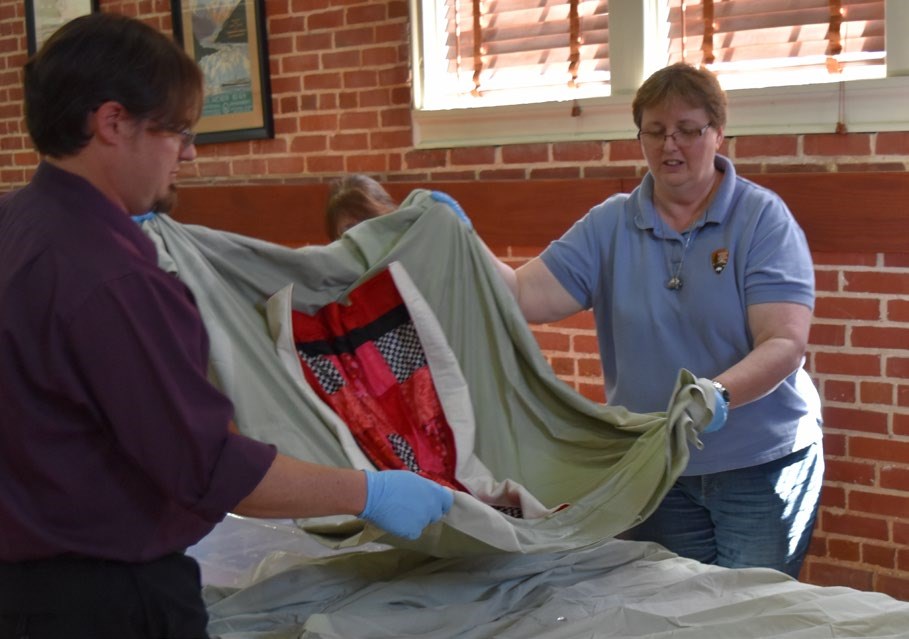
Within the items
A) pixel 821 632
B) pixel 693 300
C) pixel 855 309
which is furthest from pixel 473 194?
pixel 821 632

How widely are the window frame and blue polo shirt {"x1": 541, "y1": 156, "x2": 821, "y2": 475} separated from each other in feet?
2.33

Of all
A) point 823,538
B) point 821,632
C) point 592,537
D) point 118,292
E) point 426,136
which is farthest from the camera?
point 426,136

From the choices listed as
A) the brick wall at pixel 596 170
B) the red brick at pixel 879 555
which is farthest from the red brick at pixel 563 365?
the red brick at pixel 879 555

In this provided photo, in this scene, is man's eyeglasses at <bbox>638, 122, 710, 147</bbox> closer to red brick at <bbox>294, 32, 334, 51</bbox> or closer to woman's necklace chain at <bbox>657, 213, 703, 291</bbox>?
woman's necklace chain at <bbox>657, 213, 703, 291</bbox>

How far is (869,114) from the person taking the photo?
2676 mm

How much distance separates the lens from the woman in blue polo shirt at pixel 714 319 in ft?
6.73

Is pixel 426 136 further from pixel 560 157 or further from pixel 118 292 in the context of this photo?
pixel 118 292

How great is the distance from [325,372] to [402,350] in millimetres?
162

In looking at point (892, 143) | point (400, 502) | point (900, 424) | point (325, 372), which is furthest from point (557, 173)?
point (400, 502)

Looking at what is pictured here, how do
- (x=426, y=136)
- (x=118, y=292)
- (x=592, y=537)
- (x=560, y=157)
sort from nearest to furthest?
(x=118, y=292), (x=592, y=537), (x=560, y=157), (x=426, y=136)

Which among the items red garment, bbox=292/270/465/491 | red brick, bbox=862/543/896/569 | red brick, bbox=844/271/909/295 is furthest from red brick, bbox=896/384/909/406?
red garment, bbox=292/270/465/491

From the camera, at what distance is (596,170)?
10.4ft

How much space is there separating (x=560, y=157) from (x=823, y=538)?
1295 mm

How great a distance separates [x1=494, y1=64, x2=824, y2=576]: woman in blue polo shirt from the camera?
205 centimetres
